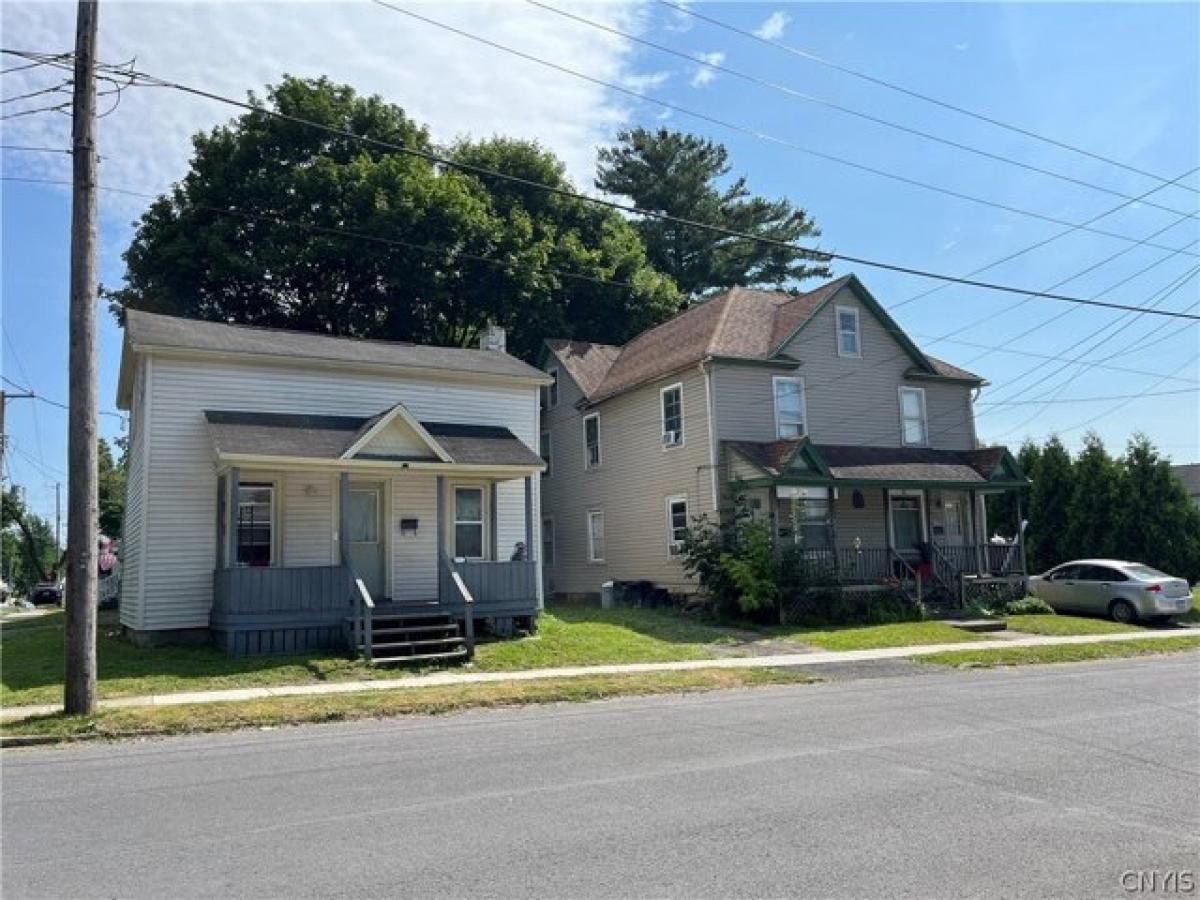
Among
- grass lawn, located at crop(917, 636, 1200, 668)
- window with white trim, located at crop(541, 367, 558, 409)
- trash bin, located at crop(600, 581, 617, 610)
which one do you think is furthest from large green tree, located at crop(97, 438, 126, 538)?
grass lawn, located at crop(917, 636, 1200, 668)

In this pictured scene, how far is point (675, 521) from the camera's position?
24.5m

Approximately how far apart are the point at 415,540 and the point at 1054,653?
12.4m

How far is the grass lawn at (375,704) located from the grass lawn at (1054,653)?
3.72 metres

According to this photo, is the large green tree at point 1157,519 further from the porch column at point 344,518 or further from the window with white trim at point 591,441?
the porch column at point 344,518

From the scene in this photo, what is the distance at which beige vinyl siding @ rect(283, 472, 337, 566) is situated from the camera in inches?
670

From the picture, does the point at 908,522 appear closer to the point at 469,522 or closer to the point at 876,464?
the point at 876,464

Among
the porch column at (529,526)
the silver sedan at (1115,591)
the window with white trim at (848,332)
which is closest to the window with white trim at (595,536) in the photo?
the window with white trim at (848,332)

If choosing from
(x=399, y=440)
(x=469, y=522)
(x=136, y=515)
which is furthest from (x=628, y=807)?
(x=136, y=515)

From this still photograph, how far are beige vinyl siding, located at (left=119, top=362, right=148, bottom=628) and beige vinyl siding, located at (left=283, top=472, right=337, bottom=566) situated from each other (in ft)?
4.35

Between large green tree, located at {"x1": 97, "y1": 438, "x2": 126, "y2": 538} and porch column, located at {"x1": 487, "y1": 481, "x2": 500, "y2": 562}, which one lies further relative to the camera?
large green tree, located at {"x1": 97, "y1": 438, "x2": 126, "y2": 538}

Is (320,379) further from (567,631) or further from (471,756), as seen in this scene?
(471,756)

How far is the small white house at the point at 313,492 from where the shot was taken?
15453mm

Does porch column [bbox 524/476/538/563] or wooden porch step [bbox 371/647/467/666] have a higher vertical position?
porch column [bbox 524/476/538/563]

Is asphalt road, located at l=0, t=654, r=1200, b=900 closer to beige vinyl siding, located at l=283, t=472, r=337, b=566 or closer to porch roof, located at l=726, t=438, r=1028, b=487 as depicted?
beige vinyl siding, located at l=283, t=472, r=337, b=566
